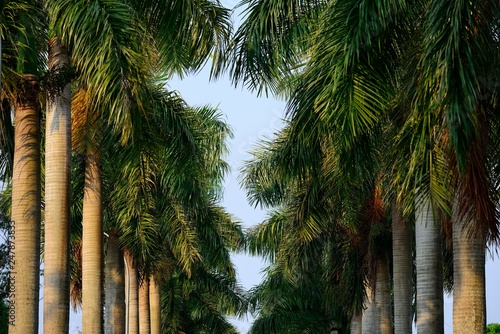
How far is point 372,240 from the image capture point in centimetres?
2645

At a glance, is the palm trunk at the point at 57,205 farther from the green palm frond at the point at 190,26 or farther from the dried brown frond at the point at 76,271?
the dried brown frond at the point at 76,271

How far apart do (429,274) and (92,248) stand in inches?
305

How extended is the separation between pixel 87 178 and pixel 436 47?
10.7 meters

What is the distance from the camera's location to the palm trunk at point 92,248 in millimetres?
22656

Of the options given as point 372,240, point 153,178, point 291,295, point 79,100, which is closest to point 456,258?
point 79,100

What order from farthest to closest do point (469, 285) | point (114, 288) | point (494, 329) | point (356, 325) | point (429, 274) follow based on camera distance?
point (494, 329) → point (356, 325) → point (114, 288) → point (429, 274) → point (469, 285)

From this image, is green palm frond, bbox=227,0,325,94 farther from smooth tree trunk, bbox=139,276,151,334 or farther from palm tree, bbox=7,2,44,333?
smooth tree trunk, bbox=139,276,151,334

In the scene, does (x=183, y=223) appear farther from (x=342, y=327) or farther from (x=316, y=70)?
(x=316, y=70)

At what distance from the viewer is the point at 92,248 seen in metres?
23.0

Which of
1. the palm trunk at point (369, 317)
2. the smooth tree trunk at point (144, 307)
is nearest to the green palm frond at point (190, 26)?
the palm trunk at point (369, 317)

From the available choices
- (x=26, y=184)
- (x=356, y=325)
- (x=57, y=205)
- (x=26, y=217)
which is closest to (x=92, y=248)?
(x=57, y=205)

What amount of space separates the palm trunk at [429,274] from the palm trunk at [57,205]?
576 cm

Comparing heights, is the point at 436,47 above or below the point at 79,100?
below

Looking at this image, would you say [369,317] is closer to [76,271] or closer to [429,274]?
[76,271]
